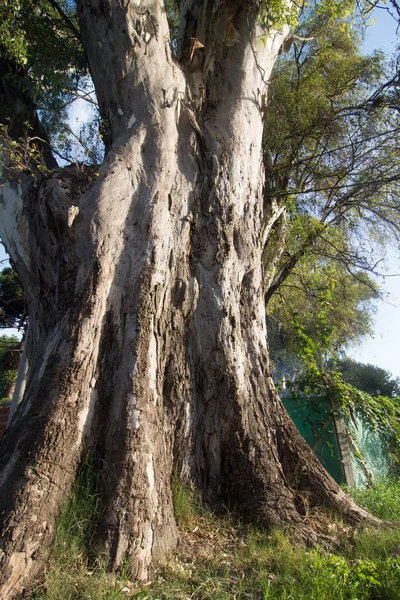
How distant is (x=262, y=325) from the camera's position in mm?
4676

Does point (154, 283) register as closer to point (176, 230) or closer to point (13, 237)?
point (176, 230)

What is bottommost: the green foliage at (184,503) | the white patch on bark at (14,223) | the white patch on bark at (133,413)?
the green foliage at (184,503)

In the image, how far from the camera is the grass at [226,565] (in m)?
2.52

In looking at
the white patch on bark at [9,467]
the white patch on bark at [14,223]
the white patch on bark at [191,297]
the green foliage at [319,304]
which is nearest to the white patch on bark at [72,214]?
the white patch on bark at [14,223]

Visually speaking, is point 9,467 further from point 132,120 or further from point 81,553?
point 132,120

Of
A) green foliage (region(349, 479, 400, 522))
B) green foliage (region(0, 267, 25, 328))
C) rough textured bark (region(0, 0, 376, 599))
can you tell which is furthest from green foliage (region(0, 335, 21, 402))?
green foliage (region(349, 479, 400, 522))

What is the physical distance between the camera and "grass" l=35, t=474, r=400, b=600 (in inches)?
99.3

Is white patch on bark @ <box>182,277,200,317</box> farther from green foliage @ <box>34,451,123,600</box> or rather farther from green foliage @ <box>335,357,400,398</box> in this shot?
green foliage @ <box>335,357,400,398</box>

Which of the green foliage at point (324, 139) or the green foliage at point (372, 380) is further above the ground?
the green foliage at point (372, 380)

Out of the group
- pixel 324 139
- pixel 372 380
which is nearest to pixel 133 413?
pixel 324 139

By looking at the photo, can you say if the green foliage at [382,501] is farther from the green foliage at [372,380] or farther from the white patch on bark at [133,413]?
the green foliage at [372,380]

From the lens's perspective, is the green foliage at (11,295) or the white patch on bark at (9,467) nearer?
the white patch on bark at (9,467)

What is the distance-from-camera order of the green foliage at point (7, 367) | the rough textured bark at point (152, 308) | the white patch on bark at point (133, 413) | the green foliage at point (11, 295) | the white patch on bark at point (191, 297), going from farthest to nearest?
the green foliage at point (7, 367) < the green foliage at point (11, 295) < the white patch on bark at point (191, 297) < the white patch on bark at point (133, 413) < the rough textured bark at point (152, 308)

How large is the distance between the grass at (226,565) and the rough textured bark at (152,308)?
124 mm
